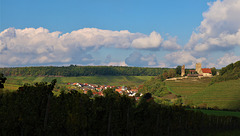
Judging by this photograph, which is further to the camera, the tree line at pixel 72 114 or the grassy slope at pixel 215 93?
the grassy slope at pixel 215 93

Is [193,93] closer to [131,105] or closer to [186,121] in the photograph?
[186,121]

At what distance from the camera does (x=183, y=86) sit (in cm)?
19125

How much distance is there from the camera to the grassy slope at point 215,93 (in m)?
130

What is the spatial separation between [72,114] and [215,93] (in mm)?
127436

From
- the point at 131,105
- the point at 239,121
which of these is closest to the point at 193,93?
the point at 239,121

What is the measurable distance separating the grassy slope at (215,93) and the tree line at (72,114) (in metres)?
82.8

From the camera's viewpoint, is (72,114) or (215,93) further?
(215,93)

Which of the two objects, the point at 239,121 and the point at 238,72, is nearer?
the point at 239,121

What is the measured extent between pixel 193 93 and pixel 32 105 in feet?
471

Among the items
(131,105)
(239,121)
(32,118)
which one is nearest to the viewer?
(32,118)

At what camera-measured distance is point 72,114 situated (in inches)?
1406

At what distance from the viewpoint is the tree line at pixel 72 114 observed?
33031mm

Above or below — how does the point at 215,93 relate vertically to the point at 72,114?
below

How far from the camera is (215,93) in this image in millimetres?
150375
